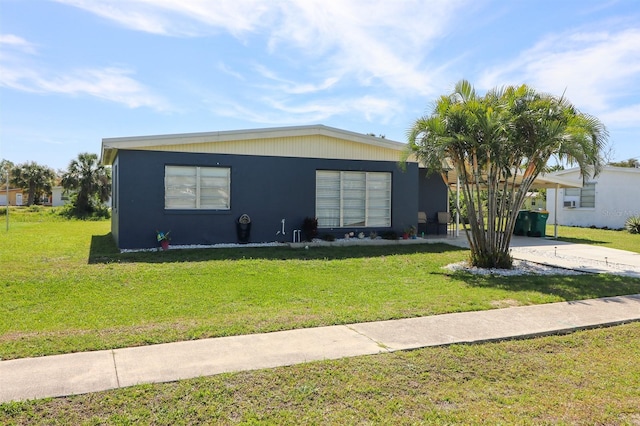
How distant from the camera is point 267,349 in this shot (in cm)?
444

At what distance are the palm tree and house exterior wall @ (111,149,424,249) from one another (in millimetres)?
4280

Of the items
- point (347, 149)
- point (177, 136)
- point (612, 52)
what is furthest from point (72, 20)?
point (612, 52)

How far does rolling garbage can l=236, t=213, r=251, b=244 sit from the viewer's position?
505 inches

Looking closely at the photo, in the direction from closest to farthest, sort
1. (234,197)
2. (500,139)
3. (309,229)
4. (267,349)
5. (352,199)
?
(267,349), (500,139), (234,197), (309,229), (352,199)

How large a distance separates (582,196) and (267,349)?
24307 mm

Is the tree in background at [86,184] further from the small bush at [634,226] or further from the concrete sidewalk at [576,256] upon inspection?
the small bush at [634,226]

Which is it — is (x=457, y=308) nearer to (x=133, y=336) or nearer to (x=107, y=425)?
(x=133, y=336)

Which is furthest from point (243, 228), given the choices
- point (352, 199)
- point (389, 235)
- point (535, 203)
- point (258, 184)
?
point (535, 203)

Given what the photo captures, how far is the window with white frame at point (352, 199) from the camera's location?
14.0m

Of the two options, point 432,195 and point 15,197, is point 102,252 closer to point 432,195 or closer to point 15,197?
point 432,195

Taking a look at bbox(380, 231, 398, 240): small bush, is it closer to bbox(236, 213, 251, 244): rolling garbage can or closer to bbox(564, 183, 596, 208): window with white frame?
bbox(236, 213, 251, 244): rolling garbage can

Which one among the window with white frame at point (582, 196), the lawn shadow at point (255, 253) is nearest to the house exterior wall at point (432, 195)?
the lawn shadow at point (255, 253)

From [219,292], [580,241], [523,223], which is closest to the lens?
[219,292]

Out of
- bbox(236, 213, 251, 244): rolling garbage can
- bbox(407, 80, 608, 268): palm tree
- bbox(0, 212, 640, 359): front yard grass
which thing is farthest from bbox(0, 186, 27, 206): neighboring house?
bbox(407, 80, 608, 268): palm tree
